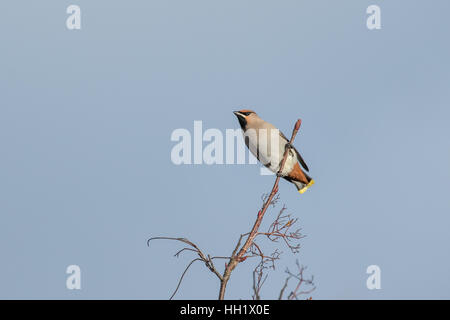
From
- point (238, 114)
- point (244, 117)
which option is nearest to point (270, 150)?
point (244, 117)

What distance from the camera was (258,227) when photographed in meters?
2.76

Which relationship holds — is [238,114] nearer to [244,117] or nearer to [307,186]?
[244,117]

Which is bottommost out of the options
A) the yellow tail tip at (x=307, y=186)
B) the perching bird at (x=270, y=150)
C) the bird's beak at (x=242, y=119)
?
the yellow tail tip at (x=307, y=186)

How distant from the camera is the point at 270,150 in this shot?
23.2 ft

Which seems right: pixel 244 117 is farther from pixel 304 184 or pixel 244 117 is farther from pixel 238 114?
pixel 304 184

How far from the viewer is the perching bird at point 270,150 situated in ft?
23.1

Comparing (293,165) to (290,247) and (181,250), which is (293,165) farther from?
(181,250)

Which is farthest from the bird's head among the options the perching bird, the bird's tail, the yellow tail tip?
the yellow tail tip

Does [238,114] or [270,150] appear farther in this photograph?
[238,114]

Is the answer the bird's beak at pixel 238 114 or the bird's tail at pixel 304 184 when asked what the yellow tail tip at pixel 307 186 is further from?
the bird's beak at pixel 238 114

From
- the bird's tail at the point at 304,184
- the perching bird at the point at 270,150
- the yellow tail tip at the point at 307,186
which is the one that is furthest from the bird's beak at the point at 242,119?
the yellow tail tip at the point at 307,186

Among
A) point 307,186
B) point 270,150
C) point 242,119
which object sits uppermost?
point 242,119

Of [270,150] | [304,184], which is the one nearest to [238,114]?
[270,150]

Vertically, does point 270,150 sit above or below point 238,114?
below
